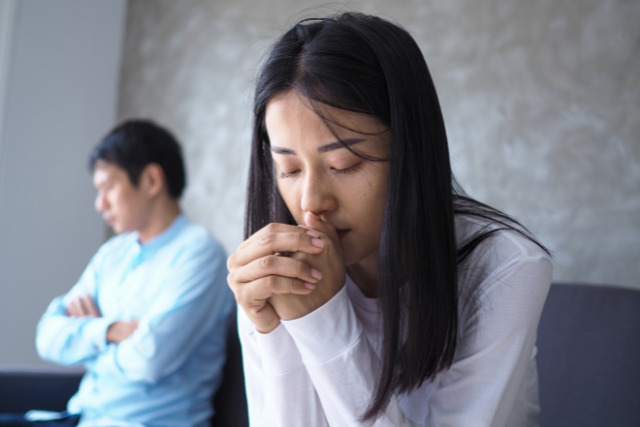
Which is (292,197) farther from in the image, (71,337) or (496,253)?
(71,337)

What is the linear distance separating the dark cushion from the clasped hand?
70 centimetres

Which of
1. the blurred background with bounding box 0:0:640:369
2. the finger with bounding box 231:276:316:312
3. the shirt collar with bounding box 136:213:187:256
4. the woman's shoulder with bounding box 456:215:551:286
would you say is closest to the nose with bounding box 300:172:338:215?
the finger with bounding box 231:276:316:312

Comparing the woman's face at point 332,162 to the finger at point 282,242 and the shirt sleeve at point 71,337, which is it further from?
the shirt sleeve at point 71,337

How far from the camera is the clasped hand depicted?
0.86 metres

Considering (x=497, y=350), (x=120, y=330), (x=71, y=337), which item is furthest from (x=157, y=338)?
(x=497, y=350)

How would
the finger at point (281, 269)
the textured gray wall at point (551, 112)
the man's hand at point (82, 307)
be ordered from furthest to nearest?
the man's hand at point (82, 307) < the textured gray wall at point (551, 112) < the finger at point (281, 269)

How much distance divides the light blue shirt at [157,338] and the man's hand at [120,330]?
2 cm

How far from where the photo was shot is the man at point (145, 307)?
160 cm

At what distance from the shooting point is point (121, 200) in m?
1.92

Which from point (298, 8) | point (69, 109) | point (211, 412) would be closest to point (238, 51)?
point (298, 8)

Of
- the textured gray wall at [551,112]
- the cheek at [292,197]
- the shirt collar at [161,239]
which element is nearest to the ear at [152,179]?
the shirt collar at [161,239]

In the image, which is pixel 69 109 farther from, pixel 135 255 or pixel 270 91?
pixel 270 91

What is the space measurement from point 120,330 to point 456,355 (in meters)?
1.08

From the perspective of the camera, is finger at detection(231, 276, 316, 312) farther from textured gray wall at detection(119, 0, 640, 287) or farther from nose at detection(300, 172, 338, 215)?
textured gray wall at detection(119, 0, 640, 287)
